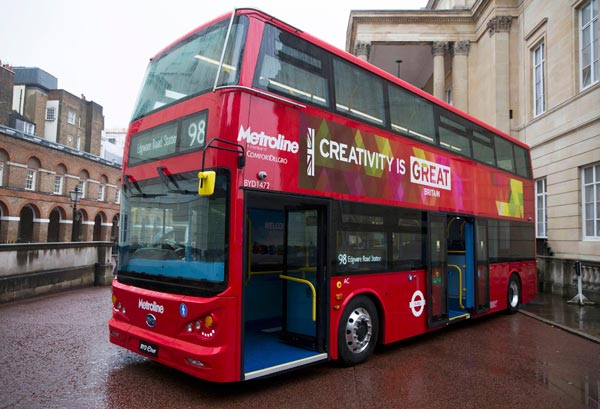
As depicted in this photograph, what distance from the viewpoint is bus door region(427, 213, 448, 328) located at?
7789mm

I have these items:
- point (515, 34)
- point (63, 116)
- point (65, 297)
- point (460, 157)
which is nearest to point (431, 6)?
point (515, 34)

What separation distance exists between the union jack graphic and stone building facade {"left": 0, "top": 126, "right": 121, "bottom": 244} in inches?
1185

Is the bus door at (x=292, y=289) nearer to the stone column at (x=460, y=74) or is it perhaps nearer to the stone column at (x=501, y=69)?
the stone column at (x=501, y=69)

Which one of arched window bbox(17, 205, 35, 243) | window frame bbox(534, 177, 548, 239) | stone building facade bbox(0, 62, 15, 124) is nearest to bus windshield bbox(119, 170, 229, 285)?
window frame bbox(534, 177, 548, 239)

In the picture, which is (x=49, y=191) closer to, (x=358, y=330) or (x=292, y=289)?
(x=292, y=289)

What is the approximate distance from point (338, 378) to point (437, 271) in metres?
3.23

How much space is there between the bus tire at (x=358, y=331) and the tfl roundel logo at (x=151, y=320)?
7.82 feet

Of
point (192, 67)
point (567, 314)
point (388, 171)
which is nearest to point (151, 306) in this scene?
point (192, 67)

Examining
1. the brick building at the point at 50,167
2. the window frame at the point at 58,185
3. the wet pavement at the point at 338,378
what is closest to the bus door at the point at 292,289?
the wet pavement at the point at 338,378

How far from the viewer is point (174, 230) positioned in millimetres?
5098

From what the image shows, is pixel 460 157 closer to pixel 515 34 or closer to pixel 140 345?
pixel 140 345

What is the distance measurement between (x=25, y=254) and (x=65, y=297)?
158 centimetres

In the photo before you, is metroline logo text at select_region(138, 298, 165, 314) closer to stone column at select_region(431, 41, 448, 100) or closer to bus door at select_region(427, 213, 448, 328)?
bus door at select_region(427, 213, 448, 328)

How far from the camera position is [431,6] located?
118 feet
